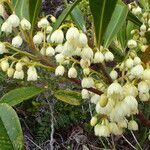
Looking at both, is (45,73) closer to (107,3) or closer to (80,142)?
(80,142)

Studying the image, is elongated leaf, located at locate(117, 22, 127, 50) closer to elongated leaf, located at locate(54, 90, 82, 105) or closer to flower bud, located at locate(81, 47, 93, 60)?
elongated leaf, located at locate(54, 90, 82, 105)

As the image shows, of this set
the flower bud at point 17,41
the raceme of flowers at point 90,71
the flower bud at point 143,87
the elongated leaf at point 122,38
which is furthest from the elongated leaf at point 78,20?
the flower bud at point 143,87

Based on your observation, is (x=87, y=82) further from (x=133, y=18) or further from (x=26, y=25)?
(x=133, y=18)

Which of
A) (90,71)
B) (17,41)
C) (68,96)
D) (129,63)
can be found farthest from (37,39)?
(68,96)

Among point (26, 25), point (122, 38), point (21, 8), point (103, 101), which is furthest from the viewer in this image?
point (122, 38)

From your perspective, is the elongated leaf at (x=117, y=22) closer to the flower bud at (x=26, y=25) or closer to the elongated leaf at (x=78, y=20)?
the elongated leaf at (x=78, y=20)

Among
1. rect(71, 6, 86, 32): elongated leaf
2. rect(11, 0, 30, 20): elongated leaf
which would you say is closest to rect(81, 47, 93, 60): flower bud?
rect(11, 0, 30, 20): elongated leaf

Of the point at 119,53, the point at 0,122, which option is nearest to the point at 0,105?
the point at 0,122
